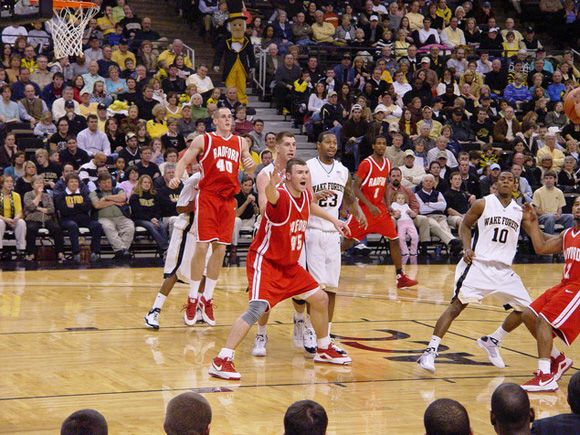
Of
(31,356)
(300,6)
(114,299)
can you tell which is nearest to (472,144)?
(300,6)

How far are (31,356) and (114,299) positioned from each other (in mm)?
3236

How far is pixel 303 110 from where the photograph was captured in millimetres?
21156

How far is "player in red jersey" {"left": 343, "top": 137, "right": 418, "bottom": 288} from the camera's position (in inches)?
545

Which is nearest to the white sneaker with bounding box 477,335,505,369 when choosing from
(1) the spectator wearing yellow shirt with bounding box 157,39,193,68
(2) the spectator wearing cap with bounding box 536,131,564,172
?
(2) the spectator wearing cap with bounding box 536,131,564,172

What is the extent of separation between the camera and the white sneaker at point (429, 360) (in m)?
9.23

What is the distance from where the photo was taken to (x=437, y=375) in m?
9.21

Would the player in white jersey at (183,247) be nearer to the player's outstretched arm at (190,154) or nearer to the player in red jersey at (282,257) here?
the player's outstretched arm at (190,154)

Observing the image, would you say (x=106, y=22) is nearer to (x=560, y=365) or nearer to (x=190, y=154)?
(x=190, y=154)

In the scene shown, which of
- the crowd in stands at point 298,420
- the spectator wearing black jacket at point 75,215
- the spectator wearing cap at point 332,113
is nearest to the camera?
the crowd in stands at point 298,420

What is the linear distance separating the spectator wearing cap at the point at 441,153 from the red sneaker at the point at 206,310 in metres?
9.17

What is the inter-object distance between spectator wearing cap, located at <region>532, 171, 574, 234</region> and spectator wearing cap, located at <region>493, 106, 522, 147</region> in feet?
9.56

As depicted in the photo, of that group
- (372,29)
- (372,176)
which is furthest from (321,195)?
(372,29)

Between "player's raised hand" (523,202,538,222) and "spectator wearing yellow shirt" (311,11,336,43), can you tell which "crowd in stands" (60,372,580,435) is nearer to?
"player's raised hand" (523,202,538,222)

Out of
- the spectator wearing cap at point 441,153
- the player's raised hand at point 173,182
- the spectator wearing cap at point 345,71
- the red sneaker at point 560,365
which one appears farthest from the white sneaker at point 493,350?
the spectator wearing cap at point 345,71
